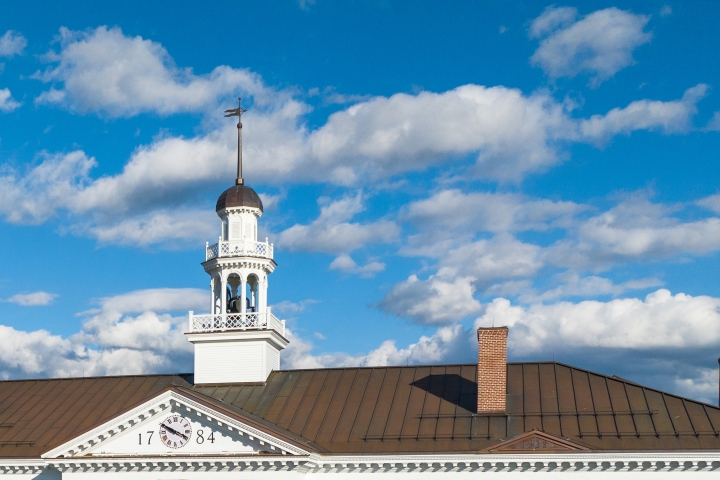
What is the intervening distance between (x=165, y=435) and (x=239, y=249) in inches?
422

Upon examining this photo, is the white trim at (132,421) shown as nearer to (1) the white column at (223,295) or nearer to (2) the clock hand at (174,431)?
(2) the clock hand at (174,431)

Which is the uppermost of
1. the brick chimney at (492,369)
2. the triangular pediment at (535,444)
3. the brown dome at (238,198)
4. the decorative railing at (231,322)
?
the brown dome at (238,198)

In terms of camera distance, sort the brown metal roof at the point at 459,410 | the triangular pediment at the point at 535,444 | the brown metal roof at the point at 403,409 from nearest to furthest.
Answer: the triangular pediment at the point at 535,444
the brown metal roof at the point at 459,410
the brown metal roof at the point at 403,409

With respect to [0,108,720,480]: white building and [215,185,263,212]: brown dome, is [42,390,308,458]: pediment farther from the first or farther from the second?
[215,185,263,212]: brown dome

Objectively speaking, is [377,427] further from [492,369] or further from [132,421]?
[132,421]

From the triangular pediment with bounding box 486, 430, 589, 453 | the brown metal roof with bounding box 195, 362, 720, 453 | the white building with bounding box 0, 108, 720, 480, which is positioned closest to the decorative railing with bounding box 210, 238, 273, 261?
the white building with bounding box 0, 108, 720, 480

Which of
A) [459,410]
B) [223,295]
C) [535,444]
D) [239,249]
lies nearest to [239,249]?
[239,249]

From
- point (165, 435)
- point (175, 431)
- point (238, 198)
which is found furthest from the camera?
point (238, 198)

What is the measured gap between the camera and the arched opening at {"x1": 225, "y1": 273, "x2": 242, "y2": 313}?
42.9 metres

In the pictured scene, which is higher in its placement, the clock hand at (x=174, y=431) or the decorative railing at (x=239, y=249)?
the decorative railing at (x=239, y=249)

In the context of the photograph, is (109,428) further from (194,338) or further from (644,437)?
(644,437)

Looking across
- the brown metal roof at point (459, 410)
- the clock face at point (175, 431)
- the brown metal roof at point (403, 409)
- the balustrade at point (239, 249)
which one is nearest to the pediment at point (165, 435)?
the clock face at point (175, 431)

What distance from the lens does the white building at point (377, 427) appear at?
106ft

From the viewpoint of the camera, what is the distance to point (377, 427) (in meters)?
35.1
